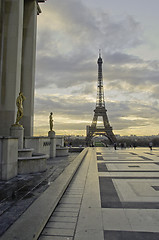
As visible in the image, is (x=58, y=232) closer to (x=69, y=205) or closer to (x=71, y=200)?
(x=69, y=205)

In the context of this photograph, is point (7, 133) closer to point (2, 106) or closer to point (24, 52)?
point (2, 106)

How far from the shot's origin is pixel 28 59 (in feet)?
70.7

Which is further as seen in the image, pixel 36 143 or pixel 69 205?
pixel 36 143

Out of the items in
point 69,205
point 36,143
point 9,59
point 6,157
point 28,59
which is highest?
point 28,59

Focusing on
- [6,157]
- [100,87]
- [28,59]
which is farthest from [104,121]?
[6,157]

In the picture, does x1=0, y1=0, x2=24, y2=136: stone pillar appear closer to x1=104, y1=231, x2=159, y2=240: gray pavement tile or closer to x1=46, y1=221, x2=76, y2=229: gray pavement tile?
x1=46, y1=221, x2=76, y2=229: gray pavement tile

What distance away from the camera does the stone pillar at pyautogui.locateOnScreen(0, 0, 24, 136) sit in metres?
16.4

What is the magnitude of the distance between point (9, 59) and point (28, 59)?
17.3ft

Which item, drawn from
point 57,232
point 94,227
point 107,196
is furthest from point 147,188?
point 57,232

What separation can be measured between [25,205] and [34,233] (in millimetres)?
1600

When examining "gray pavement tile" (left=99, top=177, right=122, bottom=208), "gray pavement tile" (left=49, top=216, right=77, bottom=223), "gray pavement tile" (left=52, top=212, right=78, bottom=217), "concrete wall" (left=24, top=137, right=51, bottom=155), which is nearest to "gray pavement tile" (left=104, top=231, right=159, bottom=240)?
"gray pavement tile" (left=49, top=216, right=77, bottom=223)

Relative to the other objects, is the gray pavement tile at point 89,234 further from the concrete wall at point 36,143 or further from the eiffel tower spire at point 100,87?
the eiffel tower spire at point 100,87

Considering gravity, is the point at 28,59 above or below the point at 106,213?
above

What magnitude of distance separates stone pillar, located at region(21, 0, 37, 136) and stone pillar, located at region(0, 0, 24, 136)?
4437mm
